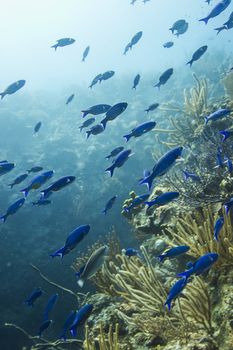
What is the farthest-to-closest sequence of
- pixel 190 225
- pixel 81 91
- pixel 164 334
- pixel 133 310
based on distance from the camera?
pixel 81 91 < pixel 133 310 < pixel 190 225 < pixel 164 334

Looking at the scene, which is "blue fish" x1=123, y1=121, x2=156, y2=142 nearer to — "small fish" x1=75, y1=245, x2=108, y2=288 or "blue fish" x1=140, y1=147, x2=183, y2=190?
"blue fish" x1=140, y1=147, x2=183, y2=190

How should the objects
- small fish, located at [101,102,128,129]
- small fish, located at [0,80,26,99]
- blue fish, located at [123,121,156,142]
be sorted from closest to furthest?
blue fish, located at [123,121,156,142], small fish, located at [101,102,128,129], small fish, located at [0,80,26,99]

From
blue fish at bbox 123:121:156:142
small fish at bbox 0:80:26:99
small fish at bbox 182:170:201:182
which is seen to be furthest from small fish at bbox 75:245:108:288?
small fish at bbox 0:80:26:99

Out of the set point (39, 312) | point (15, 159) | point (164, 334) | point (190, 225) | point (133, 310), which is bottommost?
point (39, 312)

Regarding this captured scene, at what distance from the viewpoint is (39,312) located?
10.9 meters

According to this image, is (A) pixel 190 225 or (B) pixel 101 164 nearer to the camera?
(A) pixel 190 225

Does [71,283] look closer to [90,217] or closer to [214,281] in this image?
[90,217]

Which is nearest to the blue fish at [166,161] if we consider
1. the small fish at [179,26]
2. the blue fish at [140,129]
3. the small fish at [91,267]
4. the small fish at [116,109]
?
the small fish at [91,267]

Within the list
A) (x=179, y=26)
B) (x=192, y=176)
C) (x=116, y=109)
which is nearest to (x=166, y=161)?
(x=192, y=176)

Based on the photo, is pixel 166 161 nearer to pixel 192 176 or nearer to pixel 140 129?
pixel 192 176

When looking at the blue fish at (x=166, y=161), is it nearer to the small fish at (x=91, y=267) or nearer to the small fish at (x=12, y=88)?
the small fish at (x=91, y=267)

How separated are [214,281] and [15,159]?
580 inches

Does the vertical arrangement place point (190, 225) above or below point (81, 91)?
above

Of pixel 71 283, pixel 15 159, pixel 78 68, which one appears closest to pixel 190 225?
pixel 71 283
